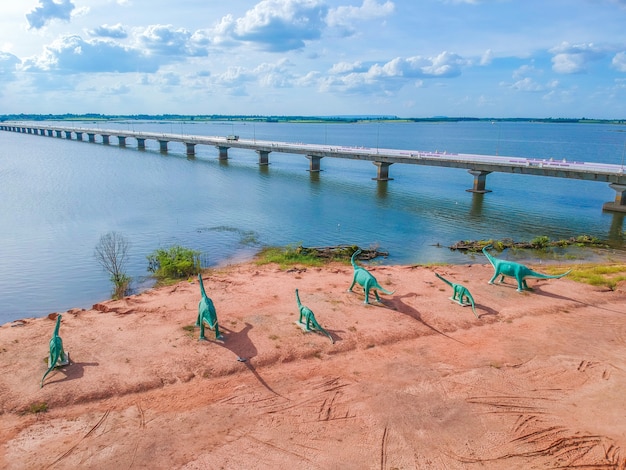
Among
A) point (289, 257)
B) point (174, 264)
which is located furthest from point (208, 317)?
point (289, 257)

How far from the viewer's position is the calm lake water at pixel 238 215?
25188 millimetres

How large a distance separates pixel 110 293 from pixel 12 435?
11.6m

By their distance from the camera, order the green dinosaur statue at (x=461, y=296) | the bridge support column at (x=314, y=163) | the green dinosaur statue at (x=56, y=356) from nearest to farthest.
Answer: the green dinosaur statue at (x=56, y=356)
the green dinosaur statue at (x=461, y=296)
the bridge support column at (x=314, y=163)

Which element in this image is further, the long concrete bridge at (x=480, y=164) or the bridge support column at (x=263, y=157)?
the bridge support column at (x=263, y=157)

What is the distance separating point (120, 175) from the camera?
60875 millimetres

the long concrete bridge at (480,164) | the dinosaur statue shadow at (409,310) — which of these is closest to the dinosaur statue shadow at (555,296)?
the dinosaur statue shadow at (409,310)

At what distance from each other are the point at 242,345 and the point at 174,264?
35.4 feet

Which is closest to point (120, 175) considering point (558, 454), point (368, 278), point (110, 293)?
point (110, 293)

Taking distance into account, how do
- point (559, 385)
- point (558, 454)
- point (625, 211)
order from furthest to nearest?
point (625, 211)
point (559, 385)
point (558, 454)

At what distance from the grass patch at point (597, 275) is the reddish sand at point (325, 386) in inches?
80.2

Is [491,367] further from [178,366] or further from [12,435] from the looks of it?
[12,435]

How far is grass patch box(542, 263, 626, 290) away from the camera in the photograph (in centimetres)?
1992

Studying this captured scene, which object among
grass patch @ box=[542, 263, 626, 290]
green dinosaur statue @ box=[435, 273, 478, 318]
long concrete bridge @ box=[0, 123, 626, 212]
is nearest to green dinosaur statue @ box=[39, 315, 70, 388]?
green dinosaur statue @ box=[435, 273, 478, 318]

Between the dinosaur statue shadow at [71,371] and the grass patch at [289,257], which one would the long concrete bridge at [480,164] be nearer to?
the grass patch at [289,257]
